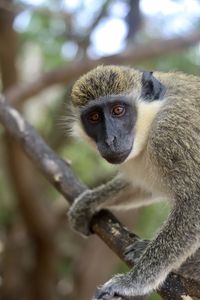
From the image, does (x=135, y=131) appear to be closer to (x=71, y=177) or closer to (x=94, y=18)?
(x=71, y=177)

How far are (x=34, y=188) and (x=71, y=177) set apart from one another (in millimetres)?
3459

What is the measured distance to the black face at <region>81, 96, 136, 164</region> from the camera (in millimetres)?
3393

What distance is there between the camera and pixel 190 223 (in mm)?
3285

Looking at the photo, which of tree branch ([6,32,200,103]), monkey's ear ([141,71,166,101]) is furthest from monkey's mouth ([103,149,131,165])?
tree branch ([6,32,200,103])

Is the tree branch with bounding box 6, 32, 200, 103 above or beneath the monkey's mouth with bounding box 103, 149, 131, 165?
above

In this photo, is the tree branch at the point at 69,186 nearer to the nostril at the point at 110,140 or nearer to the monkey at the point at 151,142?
the monkey at the point at 151,142

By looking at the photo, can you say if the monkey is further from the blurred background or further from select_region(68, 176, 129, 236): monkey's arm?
the blurred background

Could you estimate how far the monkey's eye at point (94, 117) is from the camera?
358cm

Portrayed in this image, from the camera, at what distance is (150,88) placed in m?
3.65

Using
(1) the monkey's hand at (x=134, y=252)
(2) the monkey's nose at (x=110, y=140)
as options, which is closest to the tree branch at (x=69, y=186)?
(1) the monkey's hand at (x=134, y=252)

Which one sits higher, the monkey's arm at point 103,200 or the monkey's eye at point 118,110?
the monkey's eye at point 118,110

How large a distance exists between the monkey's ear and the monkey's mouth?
0.42m

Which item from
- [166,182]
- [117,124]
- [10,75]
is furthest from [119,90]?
[10,75]

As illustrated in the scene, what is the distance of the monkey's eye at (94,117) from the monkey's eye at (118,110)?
10 centimetres
